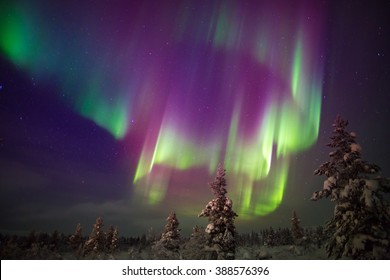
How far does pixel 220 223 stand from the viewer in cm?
2288

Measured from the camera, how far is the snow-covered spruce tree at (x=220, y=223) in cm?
2233

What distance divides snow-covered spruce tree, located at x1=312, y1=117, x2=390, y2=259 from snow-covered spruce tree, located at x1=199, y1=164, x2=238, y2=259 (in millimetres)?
8835

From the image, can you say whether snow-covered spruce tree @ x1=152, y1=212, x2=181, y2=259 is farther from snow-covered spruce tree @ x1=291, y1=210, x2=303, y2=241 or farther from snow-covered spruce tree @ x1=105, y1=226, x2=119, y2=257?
snow-covered spruce tree @ x1=291, y1=210, x2=303, y2=241

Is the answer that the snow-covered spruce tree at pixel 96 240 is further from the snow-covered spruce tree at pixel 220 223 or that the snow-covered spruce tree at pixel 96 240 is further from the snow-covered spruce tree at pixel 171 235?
the snow-covered spruce tree at pixel 220 223

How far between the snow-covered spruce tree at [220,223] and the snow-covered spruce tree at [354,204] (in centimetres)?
884

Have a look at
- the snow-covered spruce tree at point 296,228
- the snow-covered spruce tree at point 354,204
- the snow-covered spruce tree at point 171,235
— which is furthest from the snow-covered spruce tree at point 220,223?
the snow-covered spruce tree at point 296,228

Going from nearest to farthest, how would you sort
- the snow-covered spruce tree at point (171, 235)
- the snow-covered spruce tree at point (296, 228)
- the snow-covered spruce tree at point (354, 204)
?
the snow-covered spruce tree at point (354, 204), the snow-covered spruce tree at point (171, 235), the snow-covered spruce tree at point (296, 228)

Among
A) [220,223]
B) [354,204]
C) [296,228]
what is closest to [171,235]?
[220,223]

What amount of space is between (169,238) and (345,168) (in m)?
32.2

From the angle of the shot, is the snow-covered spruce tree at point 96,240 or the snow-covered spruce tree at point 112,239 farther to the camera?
the snow-covered spruce tree at point 112,239

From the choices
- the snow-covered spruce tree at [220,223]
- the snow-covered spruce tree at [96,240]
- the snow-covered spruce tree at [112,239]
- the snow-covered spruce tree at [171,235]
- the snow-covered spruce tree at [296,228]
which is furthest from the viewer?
the snow-covered spruce tree at [296,228]

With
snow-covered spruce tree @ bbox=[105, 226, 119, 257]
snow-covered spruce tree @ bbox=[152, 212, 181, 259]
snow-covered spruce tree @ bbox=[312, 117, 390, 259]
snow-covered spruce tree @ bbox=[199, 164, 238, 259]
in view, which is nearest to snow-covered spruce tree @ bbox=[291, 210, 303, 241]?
snow-covered spruce tree @ bbox=[152, 212, 181, 259]

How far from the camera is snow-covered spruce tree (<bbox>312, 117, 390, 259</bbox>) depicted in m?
13.5

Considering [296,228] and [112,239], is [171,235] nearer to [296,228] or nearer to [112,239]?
[112,239]
